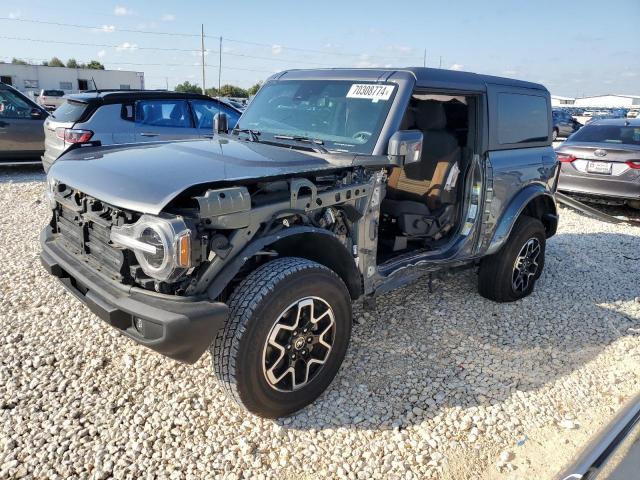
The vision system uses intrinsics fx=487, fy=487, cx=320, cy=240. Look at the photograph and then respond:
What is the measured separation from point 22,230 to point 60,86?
5696cm

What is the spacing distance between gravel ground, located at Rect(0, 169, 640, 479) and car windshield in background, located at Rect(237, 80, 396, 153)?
1.56 m

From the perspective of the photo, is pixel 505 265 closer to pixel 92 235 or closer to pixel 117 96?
pixel 92 235

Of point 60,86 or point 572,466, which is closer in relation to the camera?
point 572,466

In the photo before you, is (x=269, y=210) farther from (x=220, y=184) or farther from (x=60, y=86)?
(x=60, y=86)

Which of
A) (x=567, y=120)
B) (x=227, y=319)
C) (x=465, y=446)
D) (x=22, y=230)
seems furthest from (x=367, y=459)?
(x=567, y=120)

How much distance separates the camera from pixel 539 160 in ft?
15.3

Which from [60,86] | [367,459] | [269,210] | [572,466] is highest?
[60,86]

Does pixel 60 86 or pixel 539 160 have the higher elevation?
pixel 60 86

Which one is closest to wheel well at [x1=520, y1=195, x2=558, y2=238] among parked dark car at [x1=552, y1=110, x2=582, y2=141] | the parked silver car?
parked dark car at [x1=552, y1=110, x2=582, y2=141]

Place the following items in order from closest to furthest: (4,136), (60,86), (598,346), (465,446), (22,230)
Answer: (465,446) → (598,346) → (22,230) → (4,136) → (60,86)

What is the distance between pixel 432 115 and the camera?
4270mm

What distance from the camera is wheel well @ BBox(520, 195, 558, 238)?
4.79m

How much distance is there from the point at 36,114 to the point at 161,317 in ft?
31.9

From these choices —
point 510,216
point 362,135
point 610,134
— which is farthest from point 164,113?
point 610,134
